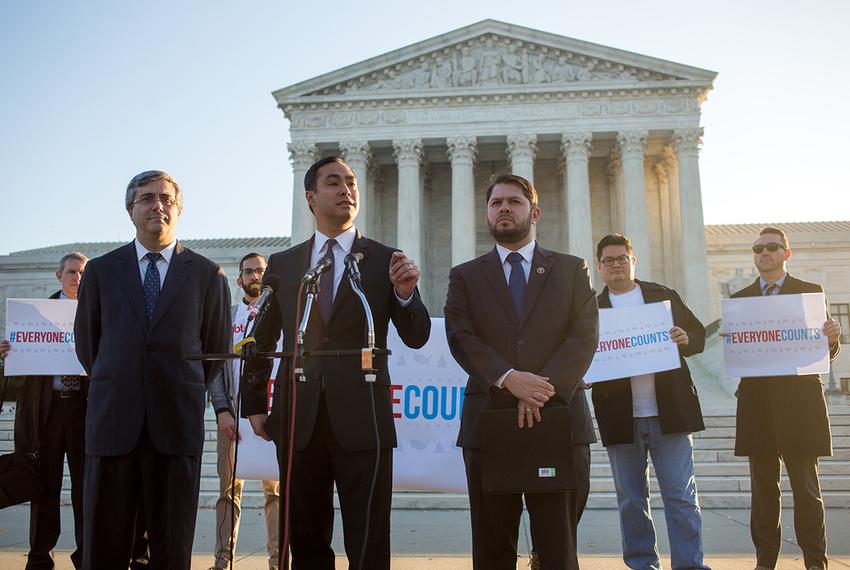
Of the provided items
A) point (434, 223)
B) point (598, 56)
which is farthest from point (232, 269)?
point (598, 56)

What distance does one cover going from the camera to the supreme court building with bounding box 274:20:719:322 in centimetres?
3691

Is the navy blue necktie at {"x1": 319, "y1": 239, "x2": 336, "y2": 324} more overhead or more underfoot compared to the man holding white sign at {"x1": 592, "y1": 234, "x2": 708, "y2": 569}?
more overhead

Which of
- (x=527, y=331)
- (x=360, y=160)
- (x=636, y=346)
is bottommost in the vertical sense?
(x=527, y=331)

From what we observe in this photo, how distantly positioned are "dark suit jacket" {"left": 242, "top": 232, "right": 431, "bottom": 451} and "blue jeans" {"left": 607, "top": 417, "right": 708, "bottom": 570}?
270cm

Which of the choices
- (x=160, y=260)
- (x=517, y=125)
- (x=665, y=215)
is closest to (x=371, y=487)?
(x=160, y=260)

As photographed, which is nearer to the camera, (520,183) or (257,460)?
(520,183)

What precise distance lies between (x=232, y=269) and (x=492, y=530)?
41114 mm

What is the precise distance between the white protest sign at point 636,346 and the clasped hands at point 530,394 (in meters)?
2.25

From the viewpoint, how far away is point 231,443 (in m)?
6.21

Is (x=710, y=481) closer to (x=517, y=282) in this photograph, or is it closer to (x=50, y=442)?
(x=517, y=282)

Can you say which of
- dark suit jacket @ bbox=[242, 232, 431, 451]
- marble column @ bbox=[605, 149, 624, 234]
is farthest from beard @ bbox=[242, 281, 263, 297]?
marble column @ bbox=[605, 149, 624, 234]

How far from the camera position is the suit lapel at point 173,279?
4641mm

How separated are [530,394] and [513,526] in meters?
0.89

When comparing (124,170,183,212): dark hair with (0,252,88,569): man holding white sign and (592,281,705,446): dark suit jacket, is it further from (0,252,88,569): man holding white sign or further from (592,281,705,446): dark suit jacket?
(592,281,705,446): dark suit jacket
